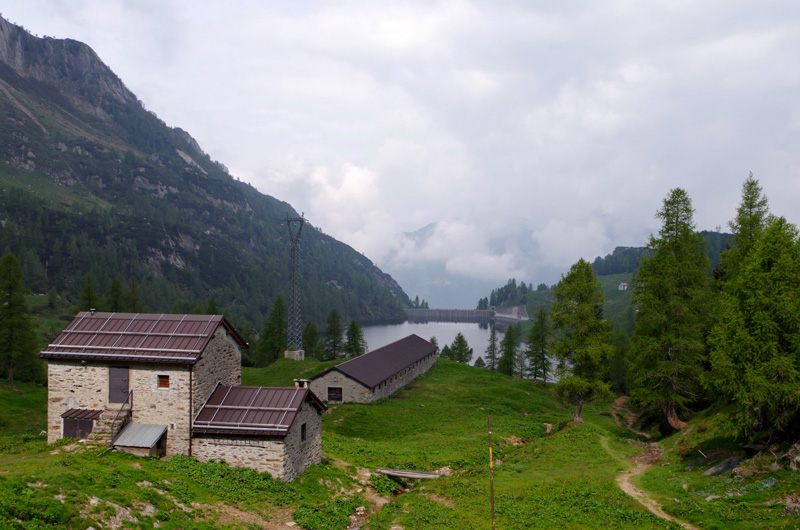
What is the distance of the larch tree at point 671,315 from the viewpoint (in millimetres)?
34656

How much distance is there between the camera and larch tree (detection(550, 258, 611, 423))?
37.0 meters

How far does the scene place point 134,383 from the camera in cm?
2312

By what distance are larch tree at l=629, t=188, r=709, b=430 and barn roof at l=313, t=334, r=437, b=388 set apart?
89.3ft

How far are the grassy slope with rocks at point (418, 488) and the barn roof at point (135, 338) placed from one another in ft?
14.9

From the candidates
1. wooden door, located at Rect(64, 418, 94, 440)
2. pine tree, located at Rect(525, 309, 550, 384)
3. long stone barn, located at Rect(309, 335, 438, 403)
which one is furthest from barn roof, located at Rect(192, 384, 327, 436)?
pine tree, located at Rect(525, 309, 550, 384)

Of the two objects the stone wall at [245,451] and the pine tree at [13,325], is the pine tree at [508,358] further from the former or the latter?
the stone wall at [245,451]

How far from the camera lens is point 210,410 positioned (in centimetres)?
2314

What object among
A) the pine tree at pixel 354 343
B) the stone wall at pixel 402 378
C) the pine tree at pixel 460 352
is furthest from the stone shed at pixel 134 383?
the pine tree at pixel 460 352

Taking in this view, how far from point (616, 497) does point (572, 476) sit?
14.1ft

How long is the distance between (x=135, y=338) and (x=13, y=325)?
4447 cm

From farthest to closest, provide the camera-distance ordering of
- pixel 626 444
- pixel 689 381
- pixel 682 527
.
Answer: pixel 689 381 < pixel 626 444 < pixel 682 527

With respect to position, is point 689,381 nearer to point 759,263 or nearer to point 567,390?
point 567,390

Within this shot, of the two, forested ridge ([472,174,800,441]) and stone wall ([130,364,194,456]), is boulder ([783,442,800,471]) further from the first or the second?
stone wall ([130,364,194,456])

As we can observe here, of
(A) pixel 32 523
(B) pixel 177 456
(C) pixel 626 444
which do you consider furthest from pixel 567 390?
(A) pixel 32 523
